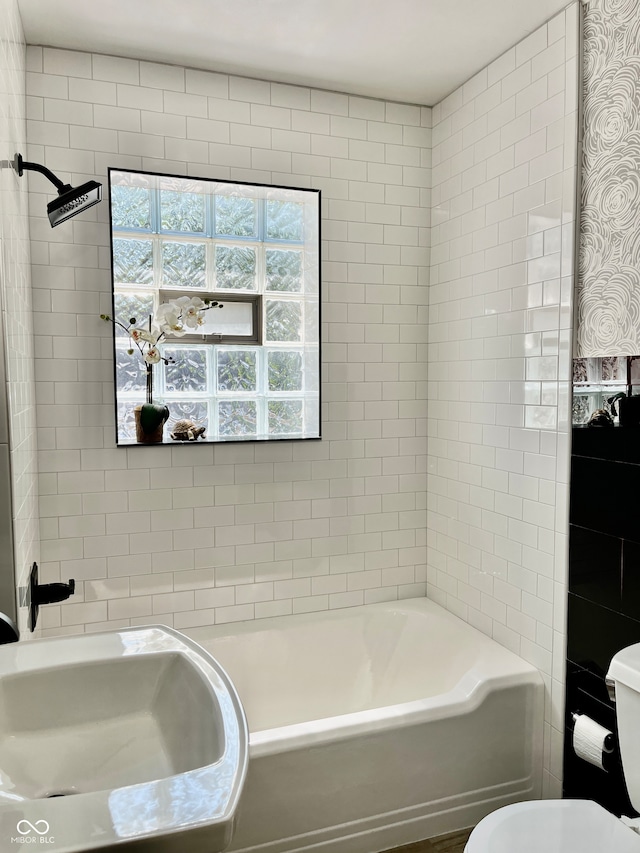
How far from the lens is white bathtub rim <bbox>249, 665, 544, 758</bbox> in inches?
77.4

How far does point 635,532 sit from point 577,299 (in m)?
0.81

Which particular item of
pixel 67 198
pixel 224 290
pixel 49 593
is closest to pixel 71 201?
pixel 67 198

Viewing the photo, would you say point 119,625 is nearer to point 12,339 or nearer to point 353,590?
point 353,590

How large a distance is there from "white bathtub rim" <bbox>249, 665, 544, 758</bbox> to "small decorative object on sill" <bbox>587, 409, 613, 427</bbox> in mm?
975

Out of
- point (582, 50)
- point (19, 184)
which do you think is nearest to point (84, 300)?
point (19, 184)

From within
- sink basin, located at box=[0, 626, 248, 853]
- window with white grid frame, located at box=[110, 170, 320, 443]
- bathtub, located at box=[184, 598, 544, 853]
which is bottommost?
bathtub, located at box=[184, 598, 544, 853]

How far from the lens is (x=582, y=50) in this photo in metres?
2.10

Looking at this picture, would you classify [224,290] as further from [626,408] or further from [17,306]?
[626,408]

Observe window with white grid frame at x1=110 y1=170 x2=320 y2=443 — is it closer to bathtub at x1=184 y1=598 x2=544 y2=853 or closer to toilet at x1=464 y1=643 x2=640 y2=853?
bathtub at x1=184 y1=598 x2=544 y2=853

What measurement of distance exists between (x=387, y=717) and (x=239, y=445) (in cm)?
126

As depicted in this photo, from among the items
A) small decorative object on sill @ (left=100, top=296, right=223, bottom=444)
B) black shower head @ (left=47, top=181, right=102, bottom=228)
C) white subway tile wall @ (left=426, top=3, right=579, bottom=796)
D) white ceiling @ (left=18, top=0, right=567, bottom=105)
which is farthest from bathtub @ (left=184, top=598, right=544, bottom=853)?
white ceiling @ (left=18, top=0, right=567, bottom=105)

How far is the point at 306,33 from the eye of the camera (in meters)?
2.31

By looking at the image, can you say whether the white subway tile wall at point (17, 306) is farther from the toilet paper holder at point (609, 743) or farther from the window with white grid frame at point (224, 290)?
the toilet paper holder at point (609, 743)

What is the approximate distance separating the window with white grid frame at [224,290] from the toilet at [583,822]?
171 cm
